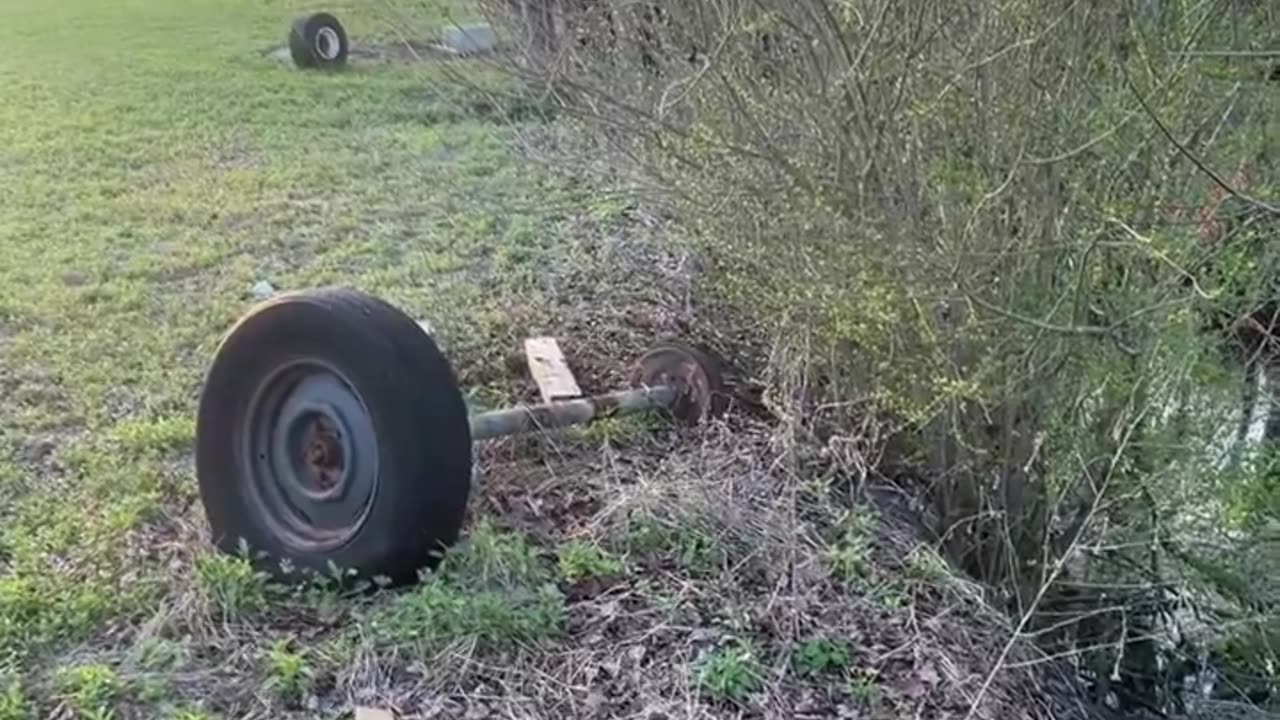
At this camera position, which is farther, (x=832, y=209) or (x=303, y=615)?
(x=832, y=209)

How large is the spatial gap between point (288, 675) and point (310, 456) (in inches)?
23.9

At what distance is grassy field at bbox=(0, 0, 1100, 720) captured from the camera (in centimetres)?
273

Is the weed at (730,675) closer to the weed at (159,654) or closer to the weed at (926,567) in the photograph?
the weed at (926,567)

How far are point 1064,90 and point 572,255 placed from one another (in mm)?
3093

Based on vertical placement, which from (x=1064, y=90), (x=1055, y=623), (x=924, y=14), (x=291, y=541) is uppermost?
(x=924, y=14)

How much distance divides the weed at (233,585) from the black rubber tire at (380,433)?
5 centimetres

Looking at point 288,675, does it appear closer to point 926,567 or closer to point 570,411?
point 570,411

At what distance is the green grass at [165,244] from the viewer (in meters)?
3.26

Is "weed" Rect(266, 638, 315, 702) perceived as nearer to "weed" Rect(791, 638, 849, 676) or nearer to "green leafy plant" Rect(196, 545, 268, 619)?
"green leafy plant" Rect(196, 545, 268, 619)

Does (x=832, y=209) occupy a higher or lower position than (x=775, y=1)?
lower

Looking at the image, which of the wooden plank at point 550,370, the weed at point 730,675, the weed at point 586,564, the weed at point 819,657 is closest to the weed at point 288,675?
the weed at point 586,564

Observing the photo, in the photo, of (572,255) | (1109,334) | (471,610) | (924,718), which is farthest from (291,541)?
(572,255)

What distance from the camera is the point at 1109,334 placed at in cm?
283

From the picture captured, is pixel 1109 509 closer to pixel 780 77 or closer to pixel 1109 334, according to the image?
pixel 1109 334
